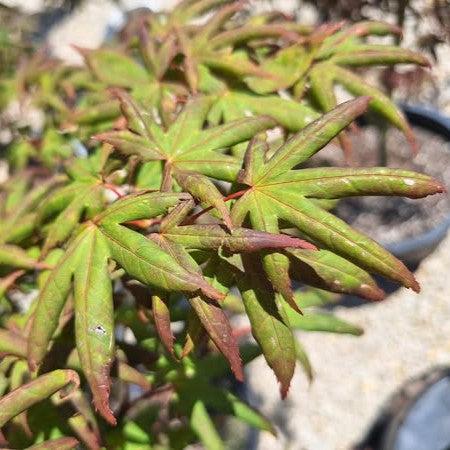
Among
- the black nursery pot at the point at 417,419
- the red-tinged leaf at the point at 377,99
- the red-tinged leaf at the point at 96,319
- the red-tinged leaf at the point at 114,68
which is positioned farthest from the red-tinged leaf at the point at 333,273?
the black nursery pot at the point at 417,419

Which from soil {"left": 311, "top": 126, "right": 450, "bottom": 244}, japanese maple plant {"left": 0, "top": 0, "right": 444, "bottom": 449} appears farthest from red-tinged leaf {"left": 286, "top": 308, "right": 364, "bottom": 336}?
soil {"left": 311, "top": 126, "right": 450, "bottom": 244}

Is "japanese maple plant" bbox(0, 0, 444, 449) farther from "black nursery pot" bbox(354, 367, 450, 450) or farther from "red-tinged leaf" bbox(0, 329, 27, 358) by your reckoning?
"black nursery pot" bbox(354, 367, 450, 450)

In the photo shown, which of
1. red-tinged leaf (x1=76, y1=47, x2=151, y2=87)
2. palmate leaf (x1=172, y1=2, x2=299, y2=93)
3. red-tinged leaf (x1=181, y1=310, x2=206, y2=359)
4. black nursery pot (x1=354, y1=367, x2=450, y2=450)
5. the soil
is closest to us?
red-tinged leaf (x1=181, y1=310, x2=206, y2=359)

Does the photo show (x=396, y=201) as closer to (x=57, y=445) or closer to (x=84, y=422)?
(x=84, y=422)

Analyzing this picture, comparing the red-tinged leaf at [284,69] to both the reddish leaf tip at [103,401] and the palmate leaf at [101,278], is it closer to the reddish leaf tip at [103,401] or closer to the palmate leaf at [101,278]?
the palmate leaf at [101,278]

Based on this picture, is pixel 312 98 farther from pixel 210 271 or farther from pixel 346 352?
pixel 346 352
